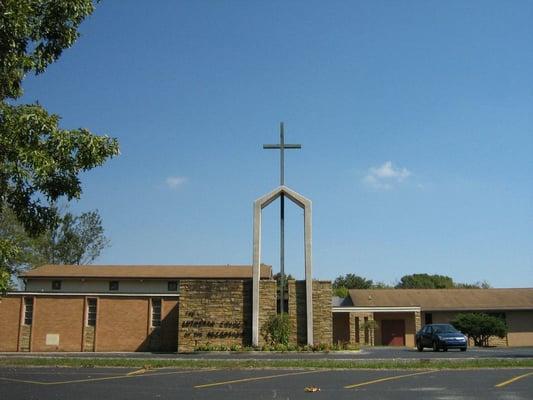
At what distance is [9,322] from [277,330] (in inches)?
662

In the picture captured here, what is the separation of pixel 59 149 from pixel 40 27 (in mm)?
2190

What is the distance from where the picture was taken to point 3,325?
3438cm

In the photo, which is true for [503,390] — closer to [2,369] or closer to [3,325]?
[2,369]

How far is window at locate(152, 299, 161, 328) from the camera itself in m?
34.1

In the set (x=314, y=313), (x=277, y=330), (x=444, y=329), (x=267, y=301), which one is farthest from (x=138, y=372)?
(x=444, y=329)

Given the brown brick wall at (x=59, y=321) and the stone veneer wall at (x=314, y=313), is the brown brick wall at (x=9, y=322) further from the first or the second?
the stone veneer wall at (x=314, y=313)

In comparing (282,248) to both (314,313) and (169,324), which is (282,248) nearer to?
(314,313)

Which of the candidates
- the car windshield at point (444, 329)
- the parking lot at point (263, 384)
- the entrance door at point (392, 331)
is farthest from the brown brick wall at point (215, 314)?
the entrance door at point (392, 331)

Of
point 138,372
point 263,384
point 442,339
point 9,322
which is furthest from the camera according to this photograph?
point 9,322

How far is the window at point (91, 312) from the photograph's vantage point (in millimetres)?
A: 34250

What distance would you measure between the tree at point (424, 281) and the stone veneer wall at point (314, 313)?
6592cm

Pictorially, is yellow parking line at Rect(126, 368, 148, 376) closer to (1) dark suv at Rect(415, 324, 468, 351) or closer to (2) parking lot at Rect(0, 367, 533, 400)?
(2) parking lot at Rect(0, 367, 533, 400)

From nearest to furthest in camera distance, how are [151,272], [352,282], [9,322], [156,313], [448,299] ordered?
[156,313], [9,322], [151,272], [448,299], [352,282]

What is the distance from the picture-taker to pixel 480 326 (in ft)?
135
